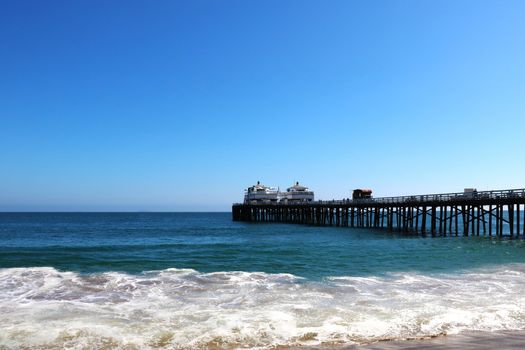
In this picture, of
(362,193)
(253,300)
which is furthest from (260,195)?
(253,300)

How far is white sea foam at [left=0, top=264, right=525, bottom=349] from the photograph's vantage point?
9375 mm

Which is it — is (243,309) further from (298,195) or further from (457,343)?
(298,195)

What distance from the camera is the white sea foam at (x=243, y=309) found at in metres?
9.38

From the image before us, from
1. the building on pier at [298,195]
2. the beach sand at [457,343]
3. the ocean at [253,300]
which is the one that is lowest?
the ocean at [253,300]

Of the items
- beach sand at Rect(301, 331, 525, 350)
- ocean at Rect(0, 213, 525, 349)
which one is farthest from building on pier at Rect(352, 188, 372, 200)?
beach sand at Rect(301, 331, 525, 350)

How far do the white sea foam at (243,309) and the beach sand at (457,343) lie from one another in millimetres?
448

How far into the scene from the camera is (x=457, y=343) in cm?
863

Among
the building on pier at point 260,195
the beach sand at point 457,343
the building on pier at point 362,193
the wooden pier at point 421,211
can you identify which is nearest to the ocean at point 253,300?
the beach sand at point 457,343

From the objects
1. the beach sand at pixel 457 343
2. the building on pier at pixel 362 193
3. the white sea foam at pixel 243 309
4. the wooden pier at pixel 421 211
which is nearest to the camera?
the beach sand at pixel 457 343

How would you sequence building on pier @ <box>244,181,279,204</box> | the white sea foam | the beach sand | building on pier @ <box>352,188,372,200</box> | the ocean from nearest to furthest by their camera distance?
the beach sand, the white sea foam, the ocean, building on pier @ <box>352,188,372,200</box>, building on pier @ <box>244,181,279,204</box>

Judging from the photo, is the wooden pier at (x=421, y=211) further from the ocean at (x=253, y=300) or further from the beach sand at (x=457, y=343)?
the beach sand at (x=457, y=343)

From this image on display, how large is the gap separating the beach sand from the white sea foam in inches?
17.6

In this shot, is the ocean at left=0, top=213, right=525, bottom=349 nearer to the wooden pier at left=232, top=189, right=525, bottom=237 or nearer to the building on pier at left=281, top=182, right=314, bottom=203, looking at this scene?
the wooden pier at left=232, top=189, right=525, bottom=237

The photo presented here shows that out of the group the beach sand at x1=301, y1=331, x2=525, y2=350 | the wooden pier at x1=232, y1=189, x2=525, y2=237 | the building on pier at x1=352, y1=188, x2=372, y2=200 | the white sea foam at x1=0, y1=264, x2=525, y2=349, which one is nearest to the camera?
the beach sand at x1=301, y1=331, x2=525, y2=350
